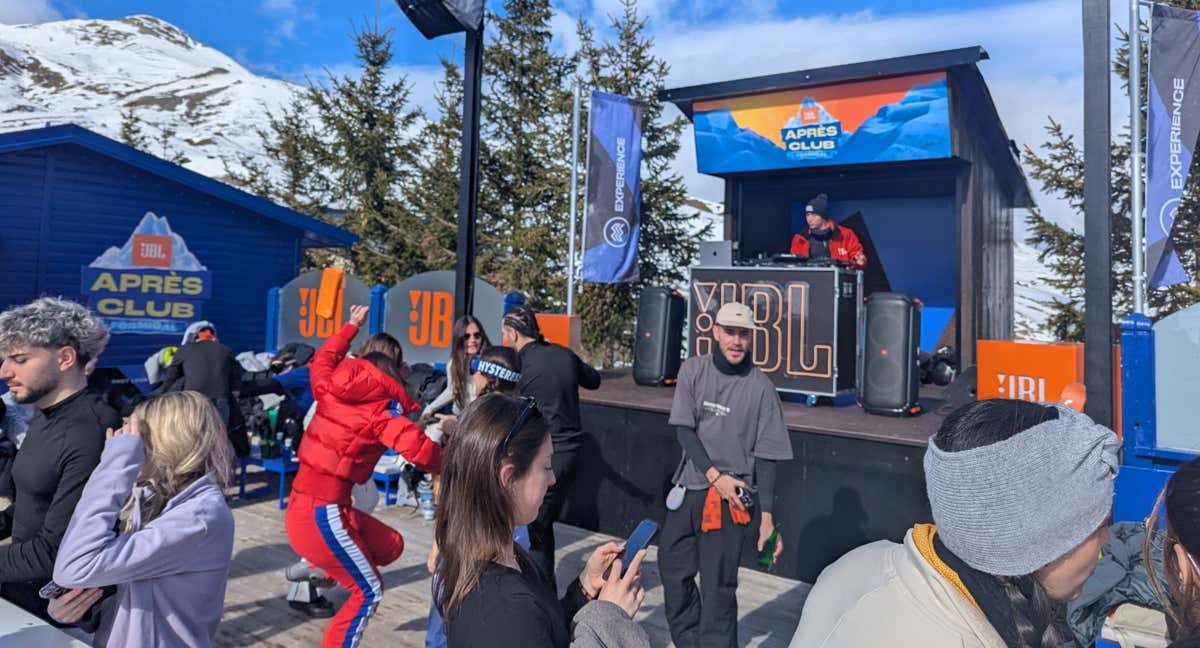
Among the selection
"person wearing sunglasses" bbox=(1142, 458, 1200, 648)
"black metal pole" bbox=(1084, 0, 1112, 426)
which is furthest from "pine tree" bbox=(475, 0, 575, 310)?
"person wearing sunglasses" bbox=(1142, 458, 1200, 648)

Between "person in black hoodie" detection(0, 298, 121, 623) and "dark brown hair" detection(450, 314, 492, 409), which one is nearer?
"person in black hoodie" detection(0, 298, 121, 623)

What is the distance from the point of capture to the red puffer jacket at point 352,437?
3.84m

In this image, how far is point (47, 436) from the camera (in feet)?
8.24

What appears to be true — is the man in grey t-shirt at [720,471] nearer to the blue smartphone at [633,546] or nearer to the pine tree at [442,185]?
the blue smartphone at [633,546]

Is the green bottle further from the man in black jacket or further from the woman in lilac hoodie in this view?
the woman in lilac hoodie

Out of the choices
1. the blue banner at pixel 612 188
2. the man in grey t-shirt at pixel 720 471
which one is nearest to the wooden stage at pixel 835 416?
the man in grey t-shirt at pixel 720 471

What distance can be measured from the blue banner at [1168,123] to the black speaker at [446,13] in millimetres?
6753

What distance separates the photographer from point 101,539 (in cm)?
223

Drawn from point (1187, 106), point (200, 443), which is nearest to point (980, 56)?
point (1187, 106)

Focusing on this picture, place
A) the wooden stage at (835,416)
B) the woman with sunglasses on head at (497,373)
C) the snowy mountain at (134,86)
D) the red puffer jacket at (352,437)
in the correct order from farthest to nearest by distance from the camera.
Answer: the snowy mountain at (134,86) < the wooden stage at (835,416) < the woman with sunglasses on head at (497,373) < the red puffer jacket at (352,437)

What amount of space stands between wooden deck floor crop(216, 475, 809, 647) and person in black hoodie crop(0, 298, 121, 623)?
7.64ft

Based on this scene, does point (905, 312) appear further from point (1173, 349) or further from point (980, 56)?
point (980, 56)

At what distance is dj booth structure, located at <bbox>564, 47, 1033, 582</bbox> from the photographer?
19.7 feet

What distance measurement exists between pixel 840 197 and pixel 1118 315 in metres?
6.76
